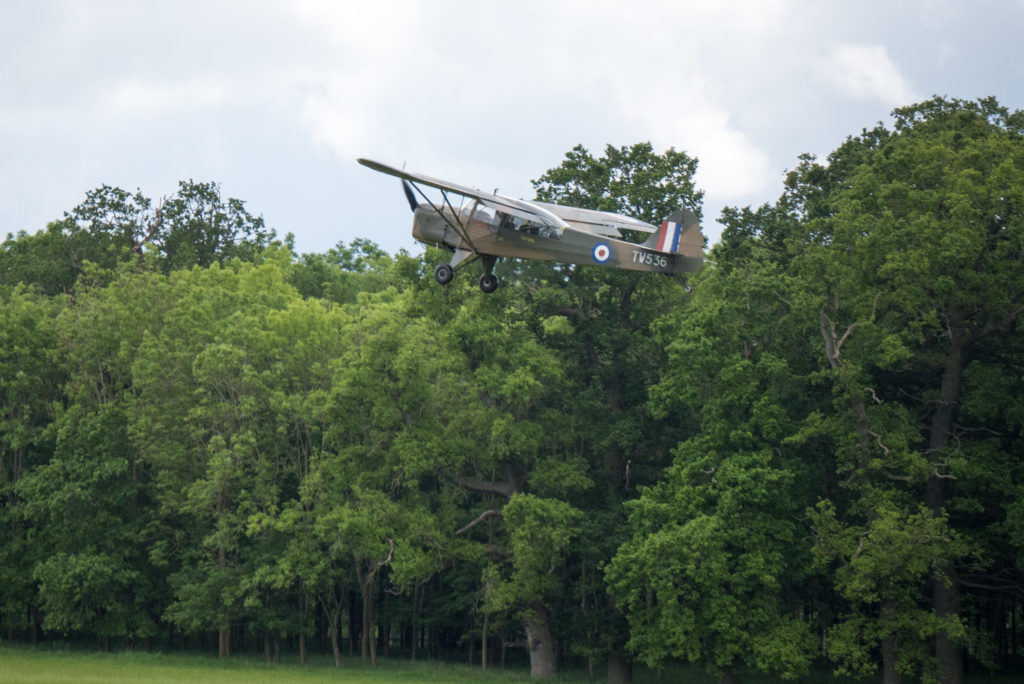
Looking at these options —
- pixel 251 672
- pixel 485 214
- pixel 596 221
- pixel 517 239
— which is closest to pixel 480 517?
pixel 251 672

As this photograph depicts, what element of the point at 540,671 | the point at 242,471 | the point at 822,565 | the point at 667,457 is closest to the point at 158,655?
the point at 242,471

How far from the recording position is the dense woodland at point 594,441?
3431cm

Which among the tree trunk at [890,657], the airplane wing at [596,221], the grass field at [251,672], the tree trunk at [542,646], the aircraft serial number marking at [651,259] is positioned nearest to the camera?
the aircraft serial number marking at [651,259]

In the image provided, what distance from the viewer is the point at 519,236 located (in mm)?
28438

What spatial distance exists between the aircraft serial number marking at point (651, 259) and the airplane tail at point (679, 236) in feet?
0.70

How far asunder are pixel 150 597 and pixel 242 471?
954cm

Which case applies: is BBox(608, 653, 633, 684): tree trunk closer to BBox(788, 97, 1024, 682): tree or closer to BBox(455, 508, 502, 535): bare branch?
BBox(455, 508, 502, 535): bare branch

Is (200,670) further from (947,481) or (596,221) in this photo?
(947,481)

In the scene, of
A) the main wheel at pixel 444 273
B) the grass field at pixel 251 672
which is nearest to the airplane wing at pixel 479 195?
the main wheel at pixel 444 273

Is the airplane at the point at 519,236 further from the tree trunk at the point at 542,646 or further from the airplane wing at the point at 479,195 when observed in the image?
the tree trunk at the point at 542,646

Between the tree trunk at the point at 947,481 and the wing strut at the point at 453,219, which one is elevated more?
the wing strut at the point at 453,219

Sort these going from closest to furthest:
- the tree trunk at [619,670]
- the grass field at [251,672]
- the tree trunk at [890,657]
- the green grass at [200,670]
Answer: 1. the tree trunk at [890,657]
2. the green grass at [200,670]
3. the grass field at [251,672]
4. the tree trunk at [619,670]

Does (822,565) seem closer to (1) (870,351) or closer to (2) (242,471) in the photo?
(1) (870,351)

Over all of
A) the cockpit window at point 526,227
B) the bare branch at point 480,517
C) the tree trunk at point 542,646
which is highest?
the cockpit window at point 526,227
